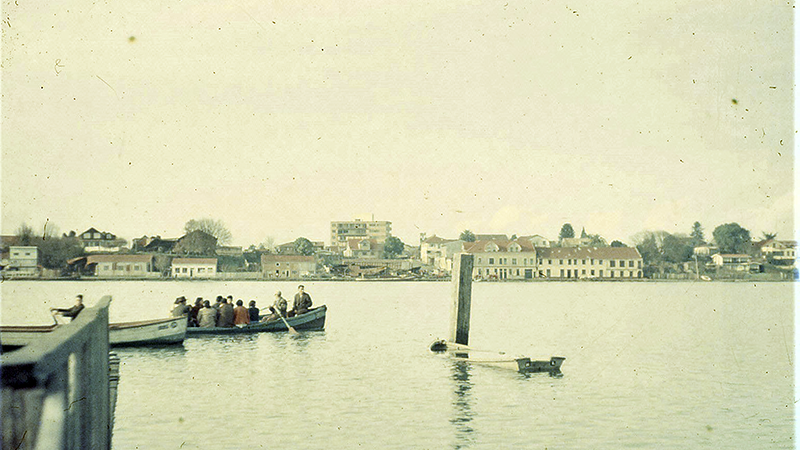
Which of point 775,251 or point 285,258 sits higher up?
point 775,251

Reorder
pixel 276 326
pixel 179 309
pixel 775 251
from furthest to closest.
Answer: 1. pixel 775 251
2. pixel 276 326
3. pixel 179 309

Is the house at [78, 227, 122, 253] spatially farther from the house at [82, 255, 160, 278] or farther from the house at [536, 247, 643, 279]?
the house at [536, 247, 643, 279]

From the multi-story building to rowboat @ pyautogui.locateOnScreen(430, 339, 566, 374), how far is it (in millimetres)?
136657

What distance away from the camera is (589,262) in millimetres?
134750

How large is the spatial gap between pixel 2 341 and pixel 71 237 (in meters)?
79.7

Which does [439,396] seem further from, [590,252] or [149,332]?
[590,252]

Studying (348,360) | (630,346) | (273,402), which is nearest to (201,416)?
(273,402)

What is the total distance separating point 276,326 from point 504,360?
11.9 meters

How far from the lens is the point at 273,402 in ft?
56.6

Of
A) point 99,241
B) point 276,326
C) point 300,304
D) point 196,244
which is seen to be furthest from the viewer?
point 196,244

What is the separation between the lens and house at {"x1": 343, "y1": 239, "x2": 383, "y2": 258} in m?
152

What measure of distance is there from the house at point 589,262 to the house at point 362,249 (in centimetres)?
3163

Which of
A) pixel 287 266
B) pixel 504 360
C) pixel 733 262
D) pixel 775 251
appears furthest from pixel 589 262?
pixel 504 360

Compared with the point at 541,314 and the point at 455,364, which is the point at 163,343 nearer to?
the point at 455,364
